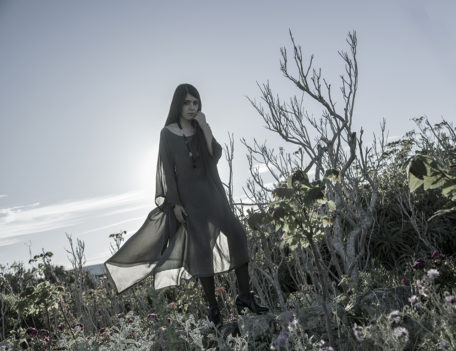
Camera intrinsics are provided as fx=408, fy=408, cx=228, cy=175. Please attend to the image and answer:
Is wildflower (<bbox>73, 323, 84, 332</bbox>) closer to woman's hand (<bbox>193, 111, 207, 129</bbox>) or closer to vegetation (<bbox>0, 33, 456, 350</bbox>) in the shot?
vegetation (<bbox>0, 33, 456, 350</bbox>)

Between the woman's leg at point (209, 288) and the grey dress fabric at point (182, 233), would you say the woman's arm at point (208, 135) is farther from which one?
the woman's leg at point (209, 288)

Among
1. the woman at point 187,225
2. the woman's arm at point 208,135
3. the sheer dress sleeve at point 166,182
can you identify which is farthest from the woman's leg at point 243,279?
the woman's arm at point 208,135

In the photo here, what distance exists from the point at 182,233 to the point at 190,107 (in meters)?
0.98

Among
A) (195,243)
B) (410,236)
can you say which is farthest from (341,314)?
(410,236)

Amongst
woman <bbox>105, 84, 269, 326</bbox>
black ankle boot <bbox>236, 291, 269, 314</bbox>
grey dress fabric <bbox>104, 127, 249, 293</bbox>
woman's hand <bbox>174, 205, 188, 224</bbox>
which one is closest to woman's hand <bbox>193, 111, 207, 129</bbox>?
woman <bbox>105, 84, 269, 326</bbox>

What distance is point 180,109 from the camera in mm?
3221

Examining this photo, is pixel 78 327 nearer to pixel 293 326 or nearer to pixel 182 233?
A: pixel 182 233

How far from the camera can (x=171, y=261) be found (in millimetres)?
2979

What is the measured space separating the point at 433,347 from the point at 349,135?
2.76 meters

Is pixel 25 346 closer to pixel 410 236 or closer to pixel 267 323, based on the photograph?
pixel 267 323

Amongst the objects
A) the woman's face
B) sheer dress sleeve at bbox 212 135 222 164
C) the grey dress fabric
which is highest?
the woman's face

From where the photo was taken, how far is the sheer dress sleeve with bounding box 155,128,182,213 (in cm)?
307

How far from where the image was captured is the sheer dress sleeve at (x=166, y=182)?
307 centimetres

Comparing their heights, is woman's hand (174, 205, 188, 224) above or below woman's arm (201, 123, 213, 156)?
below
